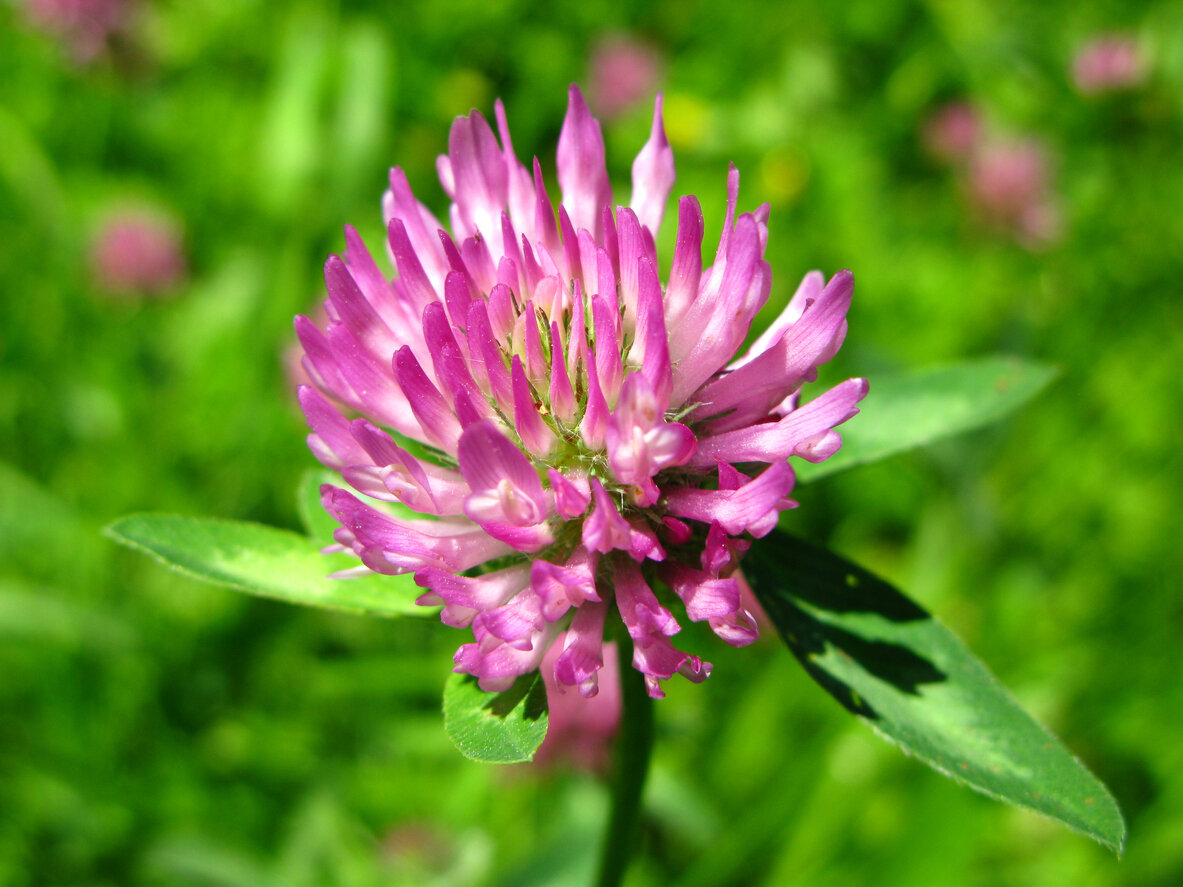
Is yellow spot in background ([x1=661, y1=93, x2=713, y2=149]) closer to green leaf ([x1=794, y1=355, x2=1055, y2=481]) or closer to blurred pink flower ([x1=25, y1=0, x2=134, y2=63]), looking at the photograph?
blurred pink flower ([x1=25, y1=0, x2=134, y2=63])

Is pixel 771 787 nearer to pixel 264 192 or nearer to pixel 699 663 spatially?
pixel 699 663

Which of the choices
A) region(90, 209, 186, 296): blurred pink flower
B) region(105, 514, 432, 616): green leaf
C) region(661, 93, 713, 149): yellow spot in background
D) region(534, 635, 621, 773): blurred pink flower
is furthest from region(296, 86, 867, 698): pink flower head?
region(661, 93, 713, 149): yellow spot in background

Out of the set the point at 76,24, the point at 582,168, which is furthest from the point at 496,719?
the point at 76,24

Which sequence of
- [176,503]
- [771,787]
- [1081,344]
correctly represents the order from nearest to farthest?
1. [771,787]
2. [176,503]
3. [1081,344]

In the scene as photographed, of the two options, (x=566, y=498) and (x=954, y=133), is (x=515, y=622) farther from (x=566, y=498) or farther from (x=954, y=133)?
(x=954, y=133)

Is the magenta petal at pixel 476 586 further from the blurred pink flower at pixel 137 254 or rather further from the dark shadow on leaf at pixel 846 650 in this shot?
the blurred pink flower at pixel 137 254

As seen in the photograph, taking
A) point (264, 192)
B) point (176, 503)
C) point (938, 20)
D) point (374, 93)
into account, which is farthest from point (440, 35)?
point (176, 503)
